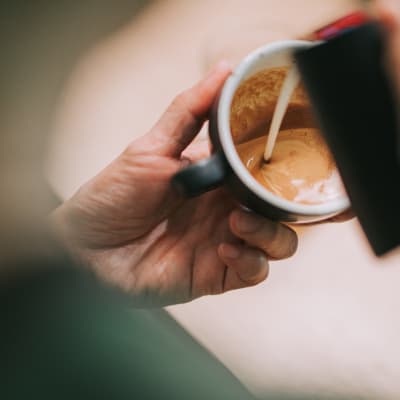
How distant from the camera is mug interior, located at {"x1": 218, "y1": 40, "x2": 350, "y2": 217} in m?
0.29

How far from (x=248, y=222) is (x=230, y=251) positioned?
0.05 metres

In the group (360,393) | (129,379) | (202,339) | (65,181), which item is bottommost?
(360,393)

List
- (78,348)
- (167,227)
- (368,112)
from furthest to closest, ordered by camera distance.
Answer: (167,227) < (78,348) < (368,112)

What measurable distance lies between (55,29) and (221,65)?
10.9 inches

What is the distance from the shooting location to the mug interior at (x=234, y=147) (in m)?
0.29

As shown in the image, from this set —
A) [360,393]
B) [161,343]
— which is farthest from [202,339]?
[360,393]

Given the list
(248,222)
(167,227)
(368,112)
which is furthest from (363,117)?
(167,227)

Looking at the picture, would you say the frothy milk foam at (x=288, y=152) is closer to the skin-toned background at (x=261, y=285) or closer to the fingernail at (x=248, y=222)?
the fingernail at (x=248, y=222)

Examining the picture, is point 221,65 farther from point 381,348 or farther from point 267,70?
point 381,348

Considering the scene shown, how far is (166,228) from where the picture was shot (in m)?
0.46

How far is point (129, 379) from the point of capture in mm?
375

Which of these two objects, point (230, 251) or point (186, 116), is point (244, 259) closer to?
point (230, 251)

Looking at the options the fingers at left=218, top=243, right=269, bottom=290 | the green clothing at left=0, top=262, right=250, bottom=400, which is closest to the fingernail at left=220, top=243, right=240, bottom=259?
the fingers at left=218, top=243, right=269, bottom=290

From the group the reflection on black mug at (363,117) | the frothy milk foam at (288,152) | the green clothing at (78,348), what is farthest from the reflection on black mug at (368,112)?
the green clothing at (78,348)
